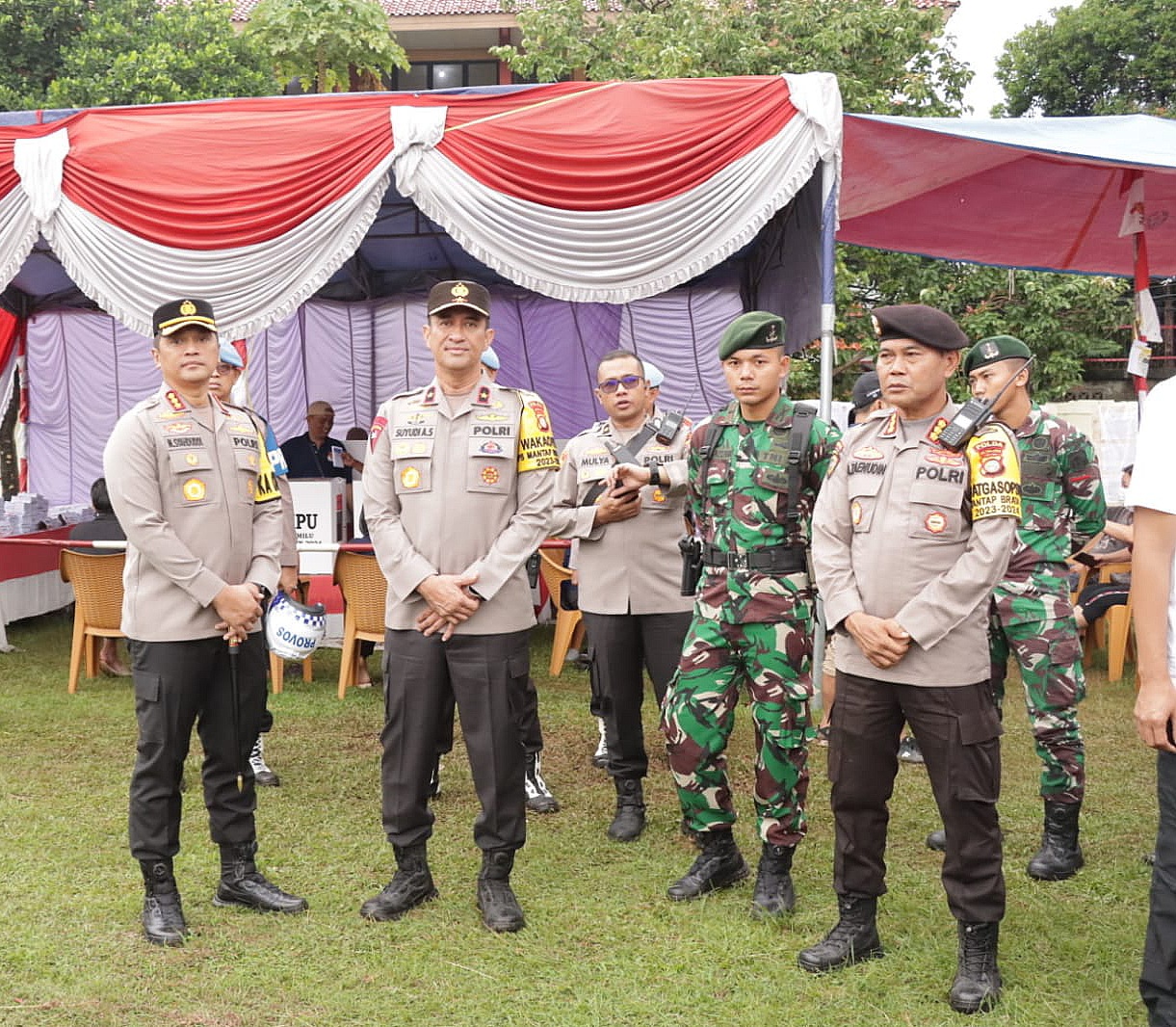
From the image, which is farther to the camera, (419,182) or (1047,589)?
(419,182)

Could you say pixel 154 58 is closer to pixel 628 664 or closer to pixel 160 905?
pixel 628 664

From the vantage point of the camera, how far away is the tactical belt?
344 cm

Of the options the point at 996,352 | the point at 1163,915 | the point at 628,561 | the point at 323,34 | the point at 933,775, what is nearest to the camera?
the point at 1163,915

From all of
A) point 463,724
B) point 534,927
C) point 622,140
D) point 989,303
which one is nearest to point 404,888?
point 534,927

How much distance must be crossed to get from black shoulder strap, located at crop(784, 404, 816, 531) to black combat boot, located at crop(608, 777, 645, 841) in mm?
1384

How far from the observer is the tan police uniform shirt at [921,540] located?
281cm

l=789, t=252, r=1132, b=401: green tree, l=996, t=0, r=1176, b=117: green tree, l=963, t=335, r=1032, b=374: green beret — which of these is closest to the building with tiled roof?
l=996, t=0, r=1176, b=117: green tree

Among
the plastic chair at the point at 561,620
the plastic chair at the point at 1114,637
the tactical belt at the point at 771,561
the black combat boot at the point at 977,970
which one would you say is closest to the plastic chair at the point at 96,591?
the plastic chair at the point at 561,620

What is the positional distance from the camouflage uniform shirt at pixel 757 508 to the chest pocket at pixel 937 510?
1.80 ft

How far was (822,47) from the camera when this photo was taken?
11.2 meters

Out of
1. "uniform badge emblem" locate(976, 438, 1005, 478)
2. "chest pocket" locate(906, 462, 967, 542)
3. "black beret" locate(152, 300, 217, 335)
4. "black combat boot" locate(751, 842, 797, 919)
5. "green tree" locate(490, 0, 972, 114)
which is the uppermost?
"green tree" locate(490, 0, 972, 114)

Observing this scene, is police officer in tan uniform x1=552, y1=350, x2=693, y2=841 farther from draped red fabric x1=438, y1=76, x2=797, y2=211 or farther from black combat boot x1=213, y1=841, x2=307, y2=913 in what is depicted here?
draped red fabric x1=438, y1=76, x2=797, y2=211

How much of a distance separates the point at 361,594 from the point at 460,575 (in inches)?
112

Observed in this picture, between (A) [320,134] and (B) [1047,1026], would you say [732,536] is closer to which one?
(B) [1047,1026]
